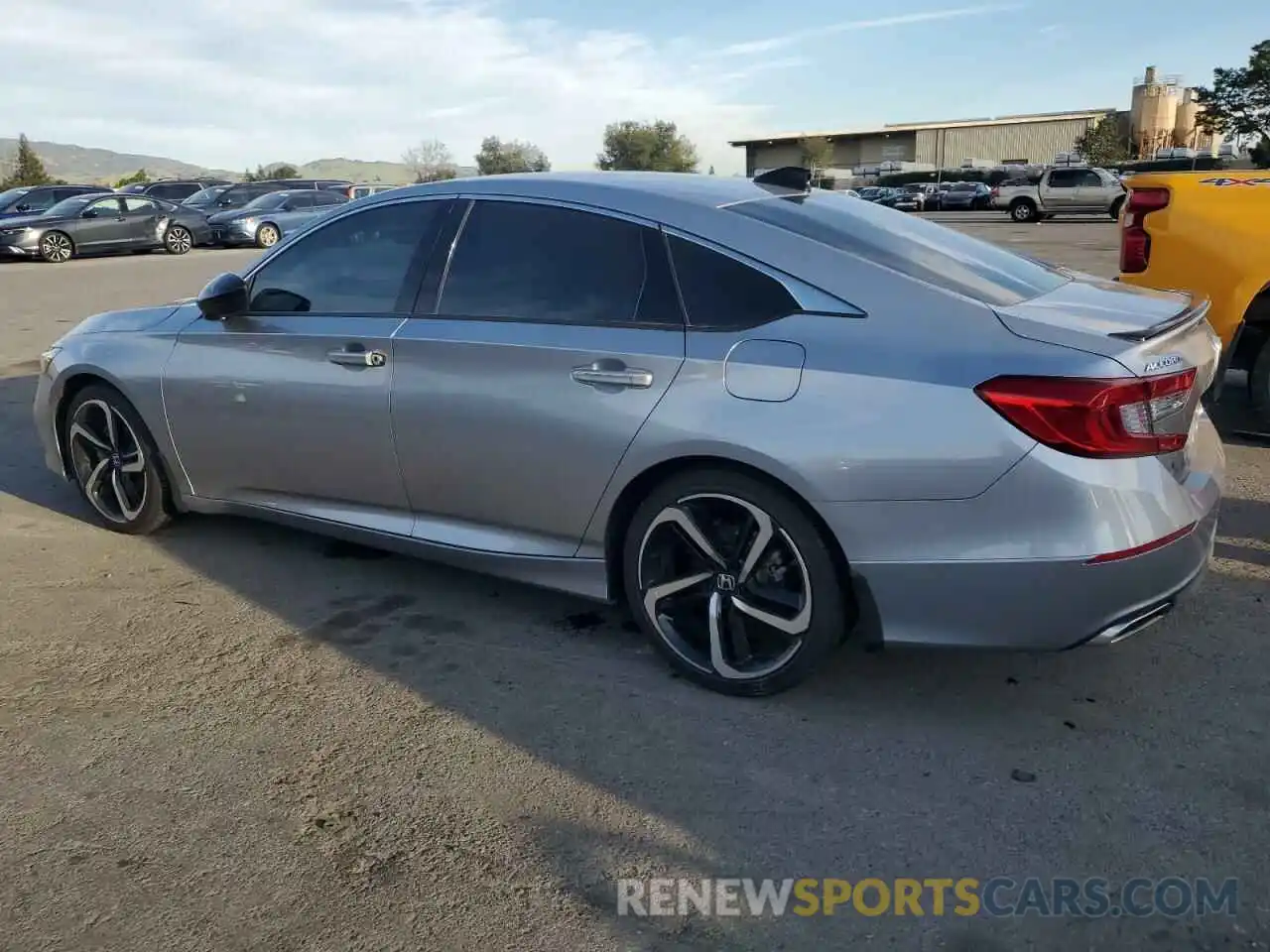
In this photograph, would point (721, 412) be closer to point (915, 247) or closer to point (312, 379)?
point (915, 247)

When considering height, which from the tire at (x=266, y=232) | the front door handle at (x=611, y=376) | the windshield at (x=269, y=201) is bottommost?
the tire at (x=266, y=232)

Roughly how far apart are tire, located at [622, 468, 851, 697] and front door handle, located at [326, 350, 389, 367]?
1.15 m

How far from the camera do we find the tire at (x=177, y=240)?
24.9 meters

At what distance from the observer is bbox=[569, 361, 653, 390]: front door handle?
10.9 feet

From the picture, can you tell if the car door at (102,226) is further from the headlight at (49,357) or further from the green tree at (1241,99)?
the green tree at (1241,99)

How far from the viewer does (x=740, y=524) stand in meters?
3.28

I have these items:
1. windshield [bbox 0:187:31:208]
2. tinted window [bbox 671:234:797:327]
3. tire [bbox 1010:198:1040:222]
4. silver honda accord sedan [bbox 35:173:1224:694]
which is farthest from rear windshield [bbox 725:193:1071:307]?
tire [bbox 1010:198:1040:222]

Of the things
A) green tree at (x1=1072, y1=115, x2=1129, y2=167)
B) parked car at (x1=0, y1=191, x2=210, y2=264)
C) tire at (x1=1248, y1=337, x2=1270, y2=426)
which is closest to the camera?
tire at (x1=1248, y1=337, x2=1270, y2=426)

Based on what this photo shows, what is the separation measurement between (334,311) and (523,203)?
90 cm

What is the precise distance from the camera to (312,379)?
4.09 metres

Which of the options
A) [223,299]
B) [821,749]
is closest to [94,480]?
[223,299]

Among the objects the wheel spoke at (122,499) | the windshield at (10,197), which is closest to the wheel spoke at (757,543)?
the wheel spoke at (122,499)

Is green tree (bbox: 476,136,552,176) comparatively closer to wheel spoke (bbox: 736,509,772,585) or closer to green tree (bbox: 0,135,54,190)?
green tree (bbox: 0,135,54,190)

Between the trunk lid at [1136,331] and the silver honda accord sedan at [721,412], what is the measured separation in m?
0.02
